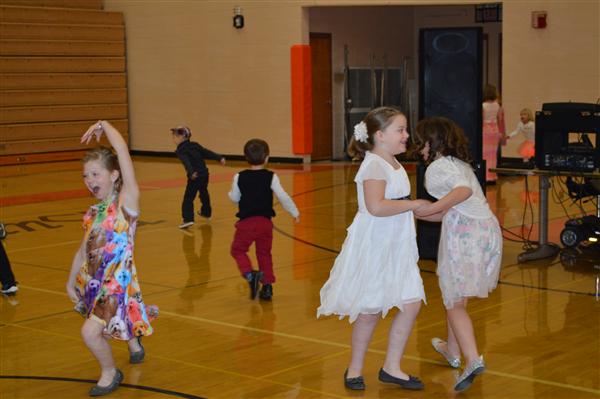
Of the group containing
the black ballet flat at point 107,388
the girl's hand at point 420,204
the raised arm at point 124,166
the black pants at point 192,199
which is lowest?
the black ballet flat at point 107,388

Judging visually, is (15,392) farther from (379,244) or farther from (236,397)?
(379,244)

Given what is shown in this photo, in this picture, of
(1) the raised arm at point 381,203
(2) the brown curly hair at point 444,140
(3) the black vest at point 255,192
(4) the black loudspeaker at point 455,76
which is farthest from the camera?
(4) the black loudspeaker at point 455,76

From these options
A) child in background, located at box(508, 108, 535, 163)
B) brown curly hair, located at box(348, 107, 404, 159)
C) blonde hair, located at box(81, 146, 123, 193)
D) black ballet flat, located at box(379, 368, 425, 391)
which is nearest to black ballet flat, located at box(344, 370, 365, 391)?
black ballet flat, located at box(379, 368, 425, 391)

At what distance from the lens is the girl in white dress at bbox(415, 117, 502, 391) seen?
5.27m

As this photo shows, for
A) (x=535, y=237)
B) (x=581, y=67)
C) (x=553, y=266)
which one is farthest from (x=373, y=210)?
(x=581, y=67)

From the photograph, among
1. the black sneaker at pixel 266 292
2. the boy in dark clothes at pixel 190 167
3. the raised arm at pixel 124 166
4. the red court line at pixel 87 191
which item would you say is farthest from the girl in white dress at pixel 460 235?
the red court line at pixel 87 191

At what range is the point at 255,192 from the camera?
7.58 m

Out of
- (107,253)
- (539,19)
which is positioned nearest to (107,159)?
(107,253)

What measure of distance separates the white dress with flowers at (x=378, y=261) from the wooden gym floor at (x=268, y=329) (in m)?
0.50

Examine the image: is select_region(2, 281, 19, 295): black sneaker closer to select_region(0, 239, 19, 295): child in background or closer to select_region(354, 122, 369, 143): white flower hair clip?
select_region(0, 239, 19, 295): child in background

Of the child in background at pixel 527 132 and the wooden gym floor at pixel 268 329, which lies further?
the child in background at pixel 527 132

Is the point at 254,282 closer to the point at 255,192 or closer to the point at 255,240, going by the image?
the point at 255,240

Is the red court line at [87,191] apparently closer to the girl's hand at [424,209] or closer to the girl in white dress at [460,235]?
the girl in white dress at [460,235]

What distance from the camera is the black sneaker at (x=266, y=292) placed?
25.1 feet
